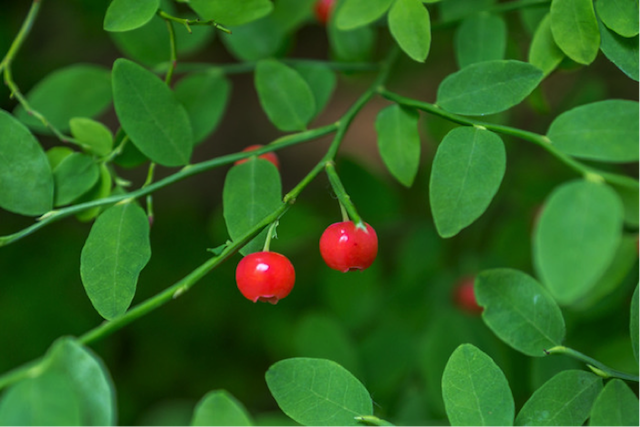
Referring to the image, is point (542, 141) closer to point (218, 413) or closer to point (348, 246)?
point (348, 246)

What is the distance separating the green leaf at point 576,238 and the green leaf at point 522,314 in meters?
0.27

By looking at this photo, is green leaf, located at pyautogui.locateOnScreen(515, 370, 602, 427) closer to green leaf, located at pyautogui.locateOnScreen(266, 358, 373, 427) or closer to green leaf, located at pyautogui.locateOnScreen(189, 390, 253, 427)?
green leaf, located at pyautogui.locateOnScreen(266, 358, 373, 427)

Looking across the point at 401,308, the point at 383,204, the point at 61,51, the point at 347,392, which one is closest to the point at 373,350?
the point at 401,308

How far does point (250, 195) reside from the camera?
891mm

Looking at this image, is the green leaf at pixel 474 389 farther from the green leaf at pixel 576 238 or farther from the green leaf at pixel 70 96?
the green leaf at pixel 70 96

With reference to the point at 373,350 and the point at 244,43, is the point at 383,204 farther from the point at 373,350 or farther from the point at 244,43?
the point at 244,43

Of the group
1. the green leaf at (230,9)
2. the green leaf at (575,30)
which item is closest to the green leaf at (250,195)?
the green leaf at (230,9)

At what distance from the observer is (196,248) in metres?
1.92

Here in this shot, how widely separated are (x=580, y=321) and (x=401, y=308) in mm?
396

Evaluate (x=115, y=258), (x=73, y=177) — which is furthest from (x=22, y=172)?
(x=115, y=258)

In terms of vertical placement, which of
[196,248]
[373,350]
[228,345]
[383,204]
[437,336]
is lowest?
[228,345]

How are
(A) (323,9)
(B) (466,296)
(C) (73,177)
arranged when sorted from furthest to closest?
1. (B) (466,296)
2. (A) (323,9)
3. (C) (73,177)

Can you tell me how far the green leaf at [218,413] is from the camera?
2.20 ft

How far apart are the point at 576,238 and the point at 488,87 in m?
0.31
